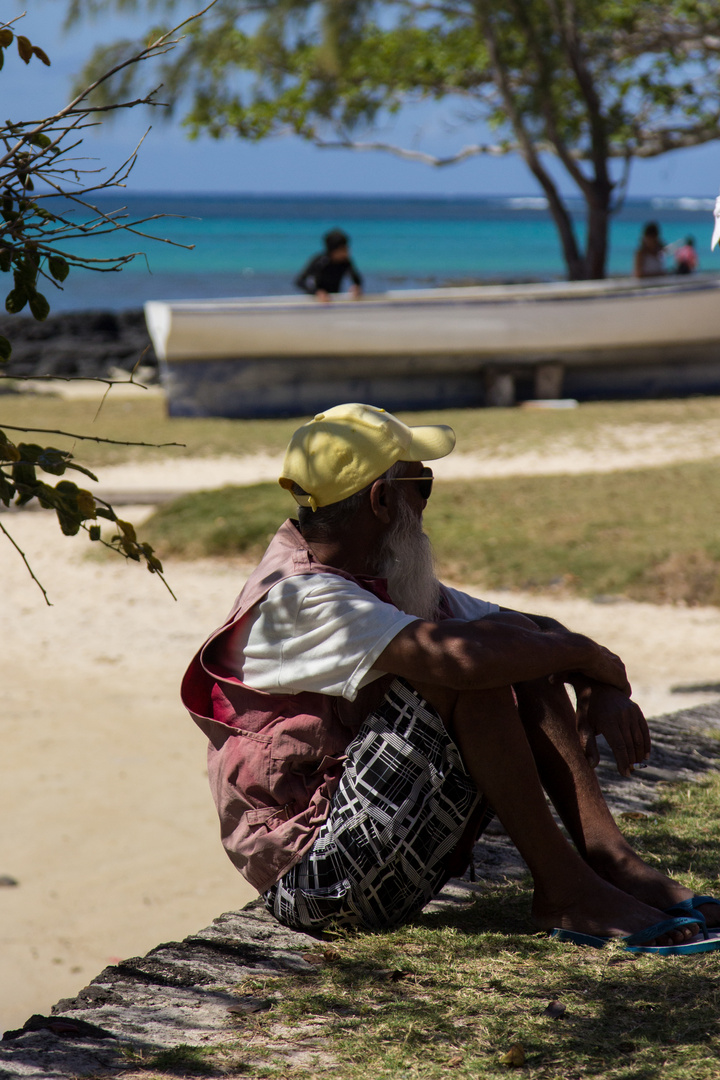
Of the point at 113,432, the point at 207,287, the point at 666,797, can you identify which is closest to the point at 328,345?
the point at 113,432

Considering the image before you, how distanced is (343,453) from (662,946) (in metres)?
1.11

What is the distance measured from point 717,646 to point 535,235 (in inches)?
3215

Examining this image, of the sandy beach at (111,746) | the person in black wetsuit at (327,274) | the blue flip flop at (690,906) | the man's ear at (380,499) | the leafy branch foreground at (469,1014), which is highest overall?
the person in black wetsuit at (327,274)

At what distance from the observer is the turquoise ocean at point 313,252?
1519 inches

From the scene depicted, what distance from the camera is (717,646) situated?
5.76 metres

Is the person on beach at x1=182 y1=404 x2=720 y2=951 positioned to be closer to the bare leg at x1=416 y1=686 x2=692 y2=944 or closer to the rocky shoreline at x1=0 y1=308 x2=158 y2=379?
the bare leg at x1=416 y1=686 x2=692 y2=944

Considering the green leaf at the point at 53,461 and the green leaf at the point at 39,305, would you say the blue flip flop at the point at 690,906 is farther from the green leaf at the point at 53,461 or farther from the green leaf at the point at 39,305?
the green leaf at the point at 39,305

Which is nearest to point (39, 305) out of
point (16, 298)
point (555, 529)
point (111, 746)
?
point (16, 298)

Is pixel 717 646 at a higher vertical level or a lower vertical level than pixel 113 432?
lower

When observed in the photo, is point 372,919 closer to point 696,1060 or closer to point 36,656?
point 696,1060

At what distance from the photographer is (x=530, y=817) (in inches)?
85.3

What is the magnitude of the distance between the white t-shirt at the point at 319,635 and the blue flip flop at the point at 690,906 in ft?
2.44

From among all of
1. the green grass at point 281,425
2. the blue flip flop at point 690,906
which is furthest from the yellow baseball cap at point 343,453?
the green grass at point 281,425

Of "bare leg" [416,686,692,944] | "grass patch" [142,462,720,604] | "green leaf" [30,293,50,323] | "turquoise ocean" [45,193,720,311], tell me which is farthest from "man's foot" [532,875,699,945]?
"turquoise ocean" [45,193,720,311]
